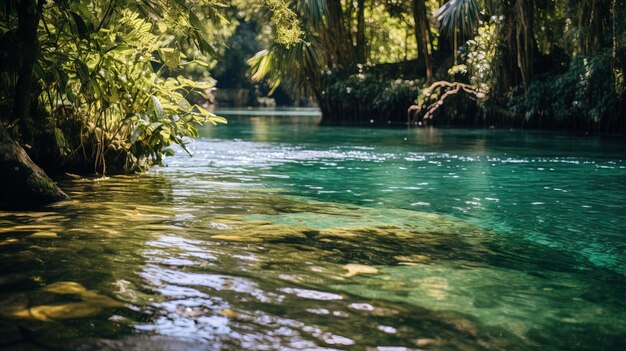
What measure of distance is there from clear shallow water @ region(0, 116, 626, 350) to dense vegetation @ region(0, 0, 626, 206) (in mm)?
683

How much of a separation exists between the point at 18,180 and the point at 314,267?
9.62ft

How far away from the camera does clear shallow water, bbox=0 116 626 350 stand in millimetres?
2723

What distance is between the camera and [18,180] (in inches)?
221

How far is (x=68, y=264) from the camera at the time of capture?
11.8ft

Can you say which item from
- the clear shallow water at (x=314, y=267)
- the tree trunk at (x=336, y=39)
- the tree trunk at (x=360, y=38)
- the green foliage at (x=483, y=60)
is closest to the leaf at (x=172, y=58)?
the clear shallow water at (x=314, y=267)

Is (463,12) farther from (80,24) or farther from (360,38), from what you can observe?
(80,24)

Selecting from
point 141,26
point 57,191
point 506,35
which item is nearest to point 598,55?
point 506,35

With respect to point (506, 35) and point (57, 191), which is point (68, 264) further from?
point (506, 35)

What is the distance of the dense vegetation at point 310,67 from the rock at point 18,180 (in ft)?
0.14

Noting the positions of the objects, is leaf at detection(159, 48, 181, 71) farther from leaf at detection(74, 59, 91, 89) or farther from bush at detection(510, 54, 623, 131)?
bush at detection(510, 54, 623, 131)

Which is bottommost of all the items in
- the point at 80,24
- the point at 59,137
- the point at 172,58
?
the point at 59,137

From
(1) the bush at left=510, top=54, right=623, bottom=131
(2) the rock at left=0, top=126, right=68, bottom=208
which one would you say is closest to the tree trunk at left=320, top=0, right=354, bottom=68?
(1) the bush at left=510, top=54, right=623, bottom=131

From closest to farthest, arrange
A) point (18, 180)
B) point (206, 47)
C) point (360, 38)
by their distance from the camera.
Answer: point (18, 180) < point (206, 47) < point (360, 38)

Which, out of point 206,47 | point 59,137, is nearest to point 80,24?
point 206,47
